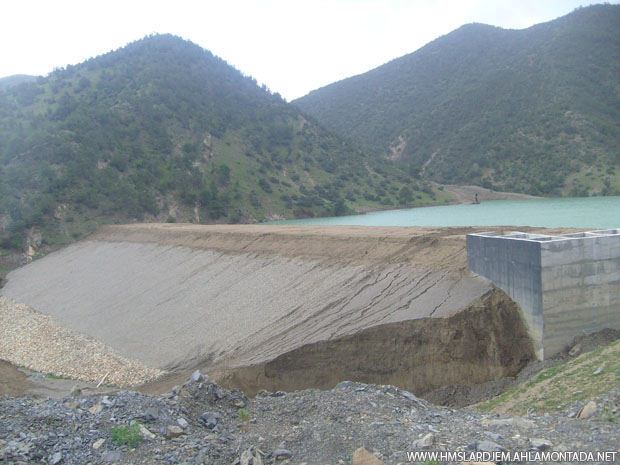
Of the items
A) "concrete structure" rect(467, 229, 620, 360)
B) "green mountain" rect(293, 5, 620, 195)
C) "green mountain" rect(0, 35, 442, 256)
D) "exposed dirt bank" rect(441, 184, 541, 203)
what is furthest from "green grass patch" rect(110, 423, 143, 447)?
"exposed dirt bank" rect(441, 184, 541, 203)

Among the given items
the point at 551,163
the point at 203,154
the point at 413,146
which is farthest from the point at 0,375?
the point at 413,146

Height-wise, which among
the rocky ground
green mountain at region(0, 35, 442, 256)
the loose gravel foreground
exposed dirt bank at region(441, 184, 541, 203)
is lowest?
the loose gravel foreground

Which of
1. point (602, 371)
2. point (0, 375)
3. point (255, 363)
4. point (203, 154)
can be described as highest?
point (203, 154)

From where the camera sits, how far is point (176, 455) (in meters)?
5.78

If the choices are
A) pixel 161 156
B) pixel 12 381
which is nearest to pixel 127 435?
pixel 12 381

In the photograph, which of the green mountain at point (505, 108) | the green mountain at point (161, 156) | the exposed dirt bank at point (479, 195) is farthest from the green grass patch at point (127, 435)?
the exposed dirt bank at point (479, 195)

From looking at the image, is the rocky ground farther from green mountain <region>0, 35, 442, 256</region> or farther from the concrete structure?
green mountain <region>0, 35, 442, 256</region>

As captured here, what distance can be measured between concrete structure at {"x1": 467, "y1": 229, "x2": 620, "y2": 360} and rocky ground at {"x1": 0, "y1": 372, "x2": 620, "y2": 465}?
3712 mm

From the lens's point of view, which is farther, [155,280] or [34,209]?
[34,209]

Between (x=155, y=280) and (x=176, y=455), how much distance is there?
18.3 m

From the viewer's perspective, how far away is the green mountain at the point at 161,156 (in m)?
46.7

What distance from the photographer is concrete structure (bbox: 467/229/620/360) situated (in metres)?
10.3

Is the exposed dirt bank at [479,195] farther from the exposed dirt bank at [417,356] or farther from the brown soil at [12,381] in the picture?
the brown soil at [12,381]

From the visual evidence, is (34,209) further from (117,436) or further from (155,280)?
(117,436)
